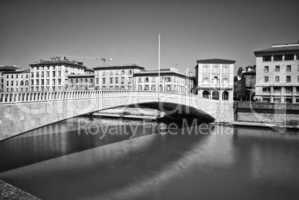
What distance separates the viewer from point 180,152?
711 inches

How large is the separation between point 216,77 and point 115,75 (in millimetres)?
24295

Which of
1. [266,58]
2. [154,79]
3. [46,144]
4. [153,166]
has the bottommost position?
[153,166]

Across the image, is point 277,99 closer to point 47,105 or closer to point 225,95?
point 225,95

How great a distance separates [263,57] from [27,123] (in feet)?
127

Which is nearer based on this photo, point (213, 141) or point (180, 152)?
point (180, 152)

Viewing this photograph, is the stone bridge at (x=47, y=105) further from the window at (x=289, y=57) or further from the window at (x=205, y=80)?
the window at (x=205, y=80)

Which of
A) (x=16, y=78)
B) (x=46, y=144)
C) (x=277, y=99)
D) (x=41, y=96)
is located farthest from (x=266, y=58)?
(x=16, y=78)

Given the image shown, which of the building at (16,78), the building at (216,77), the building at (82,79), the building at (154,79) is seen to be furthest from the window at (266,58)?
the building at (16,78)

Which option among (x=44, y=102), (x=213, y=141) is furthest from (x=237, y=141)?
(x=44, y=102)

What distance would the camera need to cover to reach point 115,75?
167 ft

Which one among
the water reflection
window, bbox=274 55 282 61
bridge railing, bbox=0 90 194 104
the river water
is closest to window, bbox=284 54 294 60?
window, bbox=274 55 282 61

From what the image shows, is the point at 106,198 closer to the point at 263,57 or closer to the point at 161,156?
the point at 161,156

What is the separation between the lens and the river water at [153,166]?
10891 millimetres

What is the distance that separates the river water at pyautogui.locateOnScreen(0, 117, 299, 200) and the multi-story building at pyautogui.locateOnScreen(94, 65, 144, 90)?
27877 millimetres
